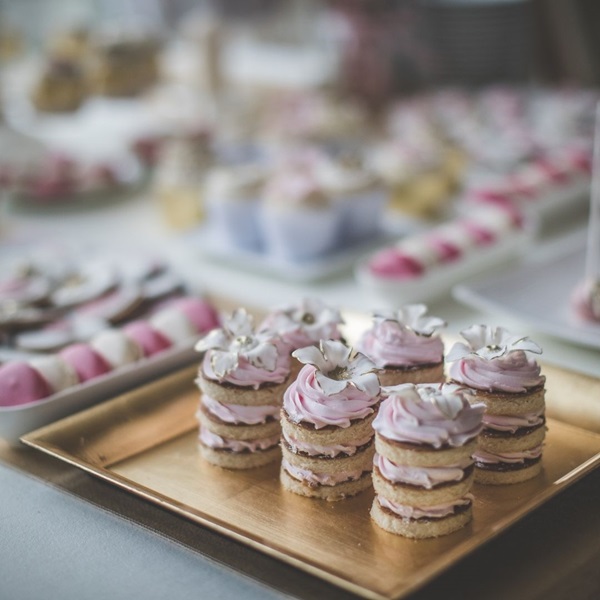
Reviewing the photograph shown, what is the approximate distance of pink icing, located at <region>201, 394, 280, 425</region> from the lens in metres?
1.24

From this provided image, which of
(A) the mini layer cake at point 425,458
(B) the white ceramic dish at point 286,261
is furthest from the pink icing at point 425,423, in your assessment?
(B) the white ceramic dish at point 286,261

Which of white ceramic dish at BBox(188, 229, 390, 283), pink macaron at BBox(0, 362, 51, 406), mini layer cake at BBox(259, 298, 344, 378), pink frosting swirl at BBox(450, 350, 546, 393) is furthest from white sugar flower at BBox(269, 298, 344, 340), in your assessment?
white ceramic dish at BBox(188, 229, 390, 283)

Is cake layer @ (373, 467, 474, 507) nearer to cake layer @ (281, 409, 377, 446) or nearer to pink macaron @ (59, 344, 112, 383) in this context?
cake layer @ (281, 409, 377, 446)

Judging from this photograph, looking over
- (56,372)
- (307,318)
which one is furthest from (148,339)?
(307,318)

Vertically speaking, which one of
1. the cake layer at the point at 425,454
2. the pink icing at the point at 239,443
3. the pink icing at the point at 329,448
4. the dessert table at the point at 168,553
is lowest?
the dessert table at the point at 168,553

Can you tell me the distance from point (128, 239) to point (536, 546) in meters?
1.46

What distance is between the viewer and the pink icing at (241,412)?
1237 mm

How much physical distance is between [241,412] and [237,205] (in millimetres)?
880

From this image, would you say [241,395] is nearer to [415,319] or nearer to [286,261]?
[415,319]

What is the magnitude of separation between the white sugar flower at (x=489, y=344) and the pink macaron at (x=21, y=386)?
1.97ft

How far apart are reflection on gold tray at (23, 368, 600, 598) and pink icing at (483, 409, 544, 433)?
77mm

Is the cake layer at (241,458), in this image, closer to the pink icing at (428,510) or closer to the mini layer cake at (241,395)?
the mini layer cake at (241,395)

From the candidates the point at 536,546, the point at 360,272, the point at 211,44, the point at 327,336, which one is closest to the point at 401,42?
the point at 211,44

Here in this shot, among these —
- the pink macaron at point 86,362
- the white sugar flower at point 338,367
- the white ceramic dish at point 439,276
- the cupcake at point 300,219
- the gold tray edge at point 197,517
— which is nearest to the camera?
the gold tray edge at point 197,517
